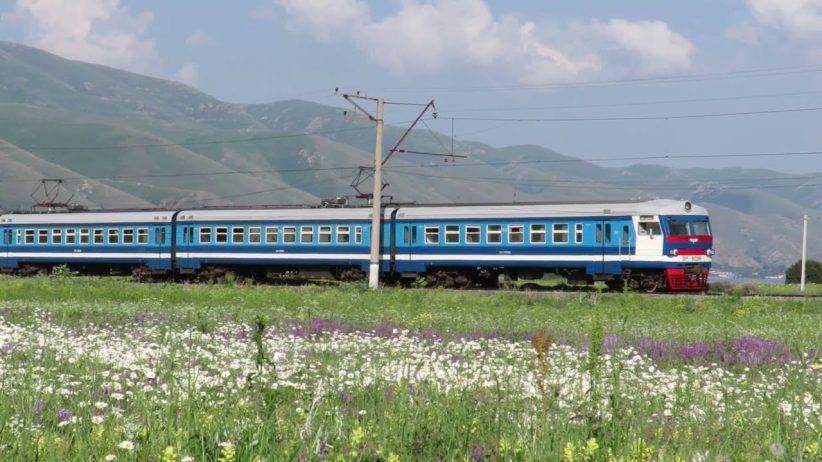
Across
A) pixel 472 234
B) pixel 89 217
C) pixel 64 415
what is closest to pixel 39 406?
pixel 64 415

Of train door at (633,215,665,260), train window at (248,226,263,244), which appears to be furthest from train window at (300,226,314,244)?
train door at (633,215,665,260)

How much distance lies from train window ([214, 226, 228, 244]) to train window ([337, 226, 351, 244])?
610 cm

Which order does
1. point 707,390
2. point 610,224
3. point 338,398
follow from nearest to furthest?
point 338,398, point 707,390, point 610,224

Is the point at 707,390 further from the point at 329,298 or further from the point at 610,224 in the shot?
the point at 610,224

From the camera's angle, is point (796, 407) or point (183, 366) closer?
point (796, 407)

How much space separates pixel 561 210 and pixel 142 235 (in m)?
20.7

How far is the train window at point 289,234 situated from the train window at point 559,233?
1145cm

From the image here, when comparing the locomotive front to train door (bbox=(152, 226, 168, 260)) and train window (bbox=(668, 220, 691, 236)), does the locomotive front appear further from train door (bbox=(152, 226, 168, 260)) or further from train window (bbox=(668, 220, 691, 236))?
train door (bbox=(152, 226, 168, 260))

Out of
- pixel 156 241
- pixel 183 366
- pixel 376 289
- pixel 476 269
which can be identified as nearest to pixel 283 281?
pixel 156 241

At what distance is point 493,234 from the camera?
40.7 meters

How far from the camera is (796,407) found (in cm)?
715

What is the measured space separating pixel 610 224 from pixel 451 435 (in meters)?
33.1

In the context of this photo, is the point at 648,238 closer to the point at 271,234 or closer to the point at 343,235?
the point at 343,235

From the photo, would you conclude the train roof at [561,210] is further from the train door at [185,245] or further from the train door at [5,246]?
the train door at [5,246]
